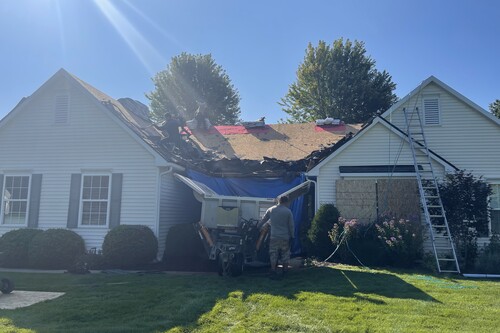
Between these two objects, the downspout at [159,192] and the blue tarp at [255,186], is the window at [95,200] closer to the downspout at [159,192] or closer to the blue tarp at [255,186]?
the downspout at [159,192]

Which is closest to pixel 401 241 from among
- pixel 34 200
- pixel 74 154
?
pixel 74 154

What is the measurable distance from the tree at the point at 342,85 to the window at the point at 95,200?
70.3ft

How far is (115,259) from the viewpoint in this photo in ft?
38.2

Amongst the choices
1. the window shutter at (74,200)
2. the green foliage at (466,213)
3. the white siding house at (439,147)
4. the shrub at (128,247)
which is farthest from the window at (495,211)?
the window shutter at (74,200)

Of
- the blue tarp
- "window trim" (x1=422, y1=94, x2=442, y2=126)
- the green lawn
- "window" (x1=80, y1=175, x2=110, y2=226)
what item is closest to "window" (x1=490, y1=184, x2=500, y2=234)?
"window trim" (x1=422, y1=94, x2=442, y2=126)

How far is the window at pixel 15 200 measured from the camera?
45.1 ft

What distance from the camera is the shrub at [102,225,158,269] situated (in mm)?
11656

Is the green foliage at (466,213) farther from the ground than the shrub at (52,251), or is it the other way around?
the green foliage at (466,213)

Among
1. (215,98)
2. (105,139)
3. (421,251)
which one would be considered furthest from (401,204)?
(215,98)

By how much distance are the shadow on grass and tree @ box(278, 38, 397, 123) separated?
2255 cm

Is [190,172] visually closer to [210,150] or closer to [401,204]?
[210,150]

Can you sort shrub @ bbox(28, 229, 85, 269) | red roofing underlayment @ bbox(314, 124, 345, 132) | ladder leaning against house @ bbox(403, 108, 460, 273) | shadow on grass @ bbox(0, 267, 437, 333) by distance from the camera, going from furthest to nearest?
red roofing underlayment @ bbox(314, 124, 345, 132)
shrub @ bbox(28, 229, 85, 269)
ladder leaning against house @ bbox(403, 108, 460, 273)
shadow on grass @ bbox(0, 267, 437, 333)

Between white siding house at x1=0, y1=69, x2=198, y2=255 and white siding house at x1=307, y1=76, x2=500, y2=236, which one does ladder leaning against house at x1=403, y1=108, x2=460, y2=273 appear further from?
white siding house at x1=0, y1=69, x2=198, y2=255

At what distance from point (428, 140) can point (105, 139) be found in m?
11.4
